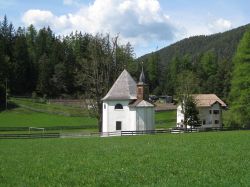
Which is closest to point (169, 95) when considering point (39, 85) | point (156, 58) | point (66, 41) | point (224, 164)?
point (156, 58)

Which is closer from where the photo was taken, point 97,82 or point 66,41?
point 97,82

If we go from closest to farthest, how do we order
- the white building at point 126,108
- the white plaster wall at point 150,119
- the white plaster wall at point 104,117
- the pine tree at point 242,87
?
the white building at point 126,108
the white plaster wall at point 150,119
the white plaster wall at point 104,117
the pine tree at point 242,87

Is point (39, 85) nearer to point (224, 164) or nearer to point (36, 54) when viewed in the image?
point (36, 54)

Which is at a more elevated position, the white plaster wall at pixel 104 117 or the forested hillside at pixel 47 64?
the forested hillside at pixel 47 64

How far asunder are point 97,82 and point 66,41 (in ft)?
255

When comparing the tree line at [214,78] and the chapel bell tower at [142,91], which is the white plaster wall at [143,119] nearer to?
the chapel bell tower at [142,91]

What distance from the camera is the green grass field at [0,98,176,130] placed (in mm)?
82381

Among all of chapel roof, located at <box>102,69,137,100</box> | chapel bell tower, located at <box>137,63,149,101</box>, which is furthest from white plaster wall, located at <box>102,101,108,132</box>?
chapel bell tower, located at <box>137,63,149,101</box>

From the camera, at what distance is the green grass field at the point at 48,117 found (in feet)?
270

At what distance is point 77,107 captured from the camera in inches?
3920

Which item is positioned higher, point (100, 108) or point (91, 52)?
point (91, 52)

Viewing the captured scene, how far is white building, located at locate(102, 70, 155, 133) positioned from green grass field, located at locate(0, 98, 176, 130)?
17.6m

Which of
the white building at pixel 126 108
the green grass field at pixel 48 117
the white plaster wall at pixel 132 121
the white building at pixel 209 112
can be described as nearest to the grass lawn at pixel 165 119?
the green grass field at pixel 48 117

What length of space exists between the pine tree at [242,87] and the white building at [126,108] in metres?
11.7
